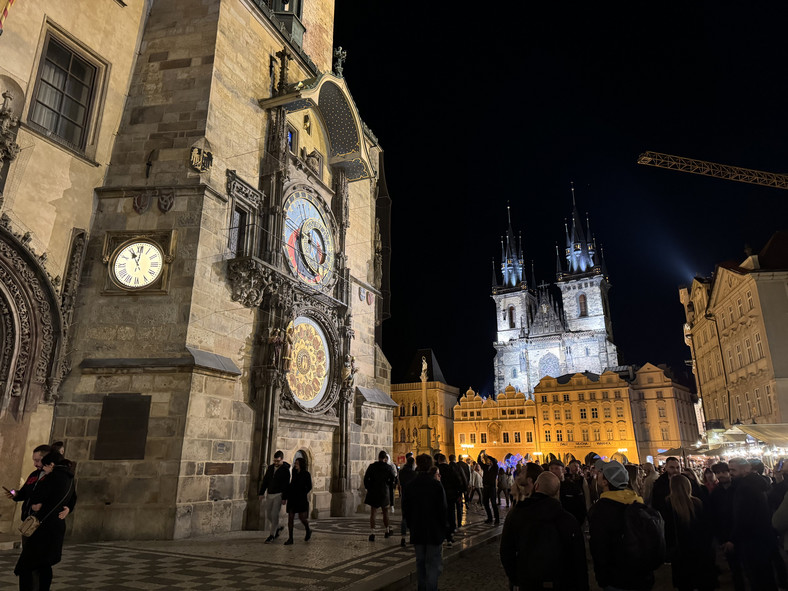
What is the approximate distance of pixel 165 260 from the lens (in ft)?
36.6

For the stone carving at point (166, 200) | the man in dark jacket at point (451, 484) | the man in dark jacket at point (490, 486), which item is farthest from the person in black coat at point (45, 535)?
the man in dark jacket at point (490, 486)

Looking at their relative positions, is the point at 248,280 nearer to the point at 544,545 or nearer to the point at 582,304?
the point at 544,545

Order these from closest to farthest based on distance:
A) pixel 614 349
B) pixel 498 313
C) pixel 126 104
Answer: pixel 126 104 < pixel 614 349 < pixel 498 313

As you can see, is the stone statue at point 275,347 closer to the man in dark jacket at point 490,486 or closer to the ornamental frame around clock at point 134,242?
the ornamental frame around clock at point 134,242

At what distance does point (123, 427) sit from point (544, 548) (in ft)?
29.9

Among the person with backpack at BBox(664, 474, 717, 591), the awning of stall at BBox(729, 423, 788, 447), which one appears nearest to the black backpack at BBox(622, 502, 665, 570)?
the person with backpack at BBox(664, 474, 717, 591)

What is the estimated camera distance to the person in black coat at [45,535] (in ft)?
16.2

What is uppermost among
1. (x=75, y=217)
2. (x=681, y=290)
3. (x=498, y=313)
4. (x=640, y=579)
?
(x=498, y=313)

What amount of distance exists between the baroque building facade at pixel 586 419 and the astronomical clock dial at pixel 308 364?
48.6 metres

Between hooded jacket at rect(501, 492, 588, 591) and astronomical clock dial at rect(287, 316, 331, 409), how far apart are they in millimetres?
10122

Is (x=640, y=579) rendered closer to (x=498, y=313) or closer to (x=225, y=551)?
(x=225, y=551)

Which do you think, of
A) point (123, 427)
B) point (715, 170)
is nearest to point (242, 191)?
point (123, 427)

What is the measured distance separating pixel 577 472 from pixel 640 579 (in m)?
7.85

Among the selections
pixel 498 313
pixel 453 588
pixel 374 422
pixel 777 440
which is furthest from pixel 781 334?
pixel 498 313
